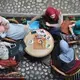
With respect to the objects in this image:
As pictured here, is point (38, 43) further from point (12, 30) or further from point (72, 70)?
point (72, 70)

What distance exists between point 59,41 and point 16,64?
85 cm

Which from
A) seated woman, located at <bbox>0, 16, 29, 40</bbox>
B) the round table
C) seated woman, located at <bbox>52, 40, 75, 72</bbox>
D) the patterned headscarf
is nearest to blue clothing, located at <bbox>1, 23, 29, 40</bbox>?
seated woman, located at <bbox>0, 16, 29, 40</bbox>

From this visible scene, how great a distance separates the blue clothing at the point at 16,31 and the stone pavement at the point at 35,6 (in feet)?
1.99

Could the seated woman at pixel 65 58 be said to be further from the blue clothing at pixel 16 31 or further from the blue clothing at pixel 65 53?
the blue clothing at pixel 16 31

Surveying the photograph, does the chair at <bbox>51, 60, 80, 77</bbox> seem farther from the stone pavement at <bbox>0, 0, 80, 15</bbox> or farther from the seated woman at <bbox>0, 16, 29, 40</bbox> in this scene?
the stone pavement at <bbox>0, 0, 80, 15</bbox>

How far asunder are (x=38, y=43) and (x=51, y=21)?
48 centimetres

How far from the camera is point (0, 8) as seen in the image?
20.8 feet

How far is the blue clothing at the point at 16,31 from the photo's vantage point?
18.6 feet

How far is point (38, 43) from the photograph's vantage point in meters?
5.75

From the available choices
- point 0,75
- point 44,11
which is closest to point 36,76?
point 0,75

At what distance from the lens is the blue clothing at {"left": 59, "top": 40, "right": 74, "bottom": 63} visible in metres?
5.39

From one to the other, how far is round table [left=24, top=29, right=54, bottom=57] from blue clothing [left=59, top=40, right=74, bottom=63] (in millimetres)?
334

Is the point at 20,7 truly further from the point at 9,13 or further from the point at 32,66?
the point at 32,66

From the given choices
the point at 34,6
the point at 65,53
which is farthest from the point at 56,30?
the point at 34,6
